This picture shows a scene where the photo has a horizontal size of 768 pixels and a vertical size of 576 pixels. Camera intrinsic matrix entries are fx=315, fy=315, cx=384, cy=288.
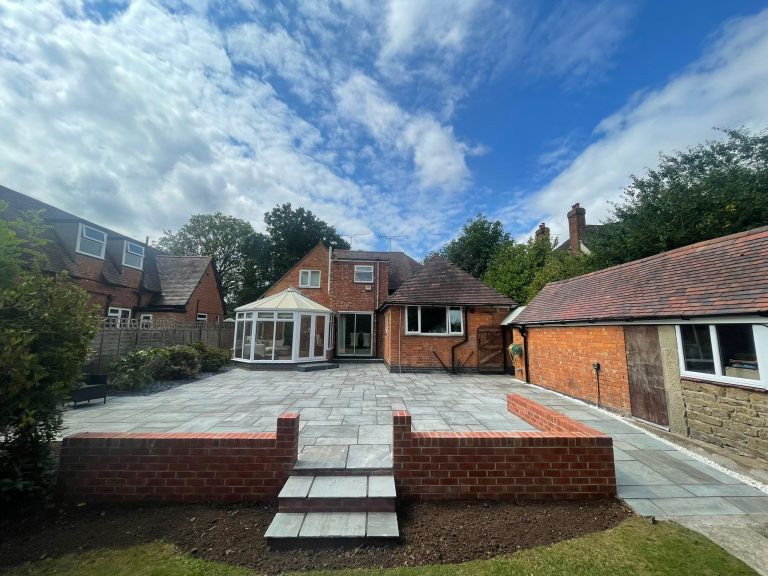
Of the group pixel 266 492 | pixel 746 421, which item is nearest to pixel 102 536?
pixel 266 492

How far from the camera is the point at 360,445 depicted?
423 centimetres

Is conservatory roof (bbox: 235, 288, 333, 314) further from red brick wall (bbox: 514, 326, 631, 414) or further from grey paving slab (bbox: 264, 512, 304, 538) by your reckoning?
grey paving slab (bbox: 264, 512, 304, 538)

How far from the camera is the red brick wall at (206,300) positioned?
1909 cm

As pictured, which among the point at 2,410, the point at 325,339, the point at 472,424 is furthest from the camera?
the point at 325,339

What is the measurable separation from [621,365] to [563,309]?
2.56 m

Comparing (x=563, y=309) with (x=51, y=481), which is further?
(x=563, y=309)

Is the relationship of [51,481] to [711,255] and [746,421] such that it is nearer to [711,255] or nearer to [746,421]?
[746,421]

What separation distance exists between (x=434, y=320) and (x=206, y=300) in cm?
1603

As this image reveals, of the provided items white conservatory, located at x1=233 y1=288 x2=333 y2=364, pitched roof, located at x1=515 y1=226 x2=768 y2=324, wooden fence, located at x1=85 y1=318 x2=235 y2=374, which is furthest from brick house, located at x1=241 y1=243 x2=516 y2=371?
pitched roof, located at x1=515 y1=226 x2=768 y2=324

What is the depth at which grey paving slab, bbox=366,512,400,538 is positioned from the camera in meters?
2.65

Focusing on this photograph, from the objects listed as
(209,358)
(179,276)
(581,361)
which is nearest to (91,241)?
(179,276)

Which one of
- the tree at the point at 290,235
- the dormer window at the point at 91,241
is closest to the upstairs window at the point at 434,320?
the dormer window at the point at 91,241

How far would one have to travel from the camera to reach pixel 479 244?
2645cm

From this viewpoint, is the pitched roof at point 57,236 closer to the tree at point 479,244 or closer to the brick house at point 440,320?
the brick house at point 440,320
